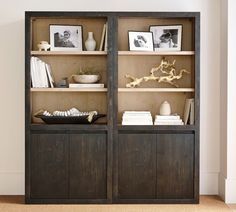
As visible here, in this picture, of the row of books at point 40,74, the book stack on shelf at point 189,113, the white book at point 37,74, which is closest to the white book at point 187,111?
the book stack on shelf at point 189,113

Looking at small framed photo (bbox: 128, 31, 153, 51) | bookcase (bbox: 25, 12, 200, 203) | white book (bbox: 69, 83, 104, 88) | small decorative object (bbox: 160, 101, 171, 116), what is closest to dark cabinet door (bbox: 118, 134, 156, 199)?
bookcase (bbox: 25, 12, 200, 203)

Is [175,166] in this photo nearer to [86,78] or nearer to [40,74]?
[86,78]

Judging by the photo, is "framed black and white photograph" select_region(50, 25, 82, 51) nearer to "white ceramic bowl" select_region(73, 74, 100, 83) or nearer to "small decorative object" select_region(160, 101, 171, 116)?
"white ceramic bowl" select_region(73, 74, 100, 83)

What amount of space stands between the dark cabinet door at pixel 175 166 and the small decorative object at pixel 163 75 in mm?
567

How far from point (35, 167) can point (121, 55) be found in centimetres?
141

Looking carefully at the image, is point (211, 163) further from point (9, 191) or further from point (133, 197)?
point (9, 191)

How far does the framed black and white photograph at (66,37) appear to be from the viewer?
4.81 meters

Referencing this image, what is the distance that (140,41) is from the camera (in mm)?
A: 4773

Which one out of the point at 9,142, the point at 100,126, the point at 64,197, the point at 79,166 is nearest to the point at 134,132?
the point at 100,126

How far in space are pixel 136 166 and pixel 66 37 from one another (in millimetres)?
1460

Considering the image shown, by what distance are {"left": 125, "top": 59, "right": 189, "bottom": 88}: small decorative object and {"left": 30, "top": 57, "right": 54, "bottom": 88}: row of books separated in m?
0.79

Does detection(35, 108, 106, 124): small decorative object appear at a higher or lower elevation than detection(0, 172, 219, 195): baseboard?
higher

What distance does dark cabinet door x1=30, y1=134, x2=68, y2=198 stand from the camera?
466 centimetres

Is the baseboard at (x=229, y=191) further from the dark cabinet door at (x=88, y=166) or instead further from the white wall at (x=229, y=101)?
the dark cabinet door at (x=88, y=166)
